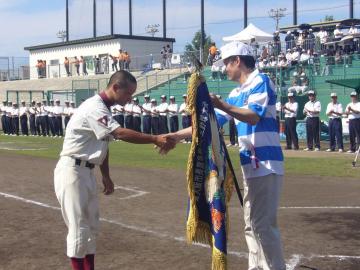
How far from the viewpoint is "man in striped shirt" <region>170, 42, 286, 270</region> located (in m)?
5.81

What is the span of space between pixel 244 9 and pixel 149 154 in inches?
1049

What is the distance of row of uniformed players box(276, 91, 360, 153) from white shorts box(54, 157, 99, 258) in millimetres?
15987

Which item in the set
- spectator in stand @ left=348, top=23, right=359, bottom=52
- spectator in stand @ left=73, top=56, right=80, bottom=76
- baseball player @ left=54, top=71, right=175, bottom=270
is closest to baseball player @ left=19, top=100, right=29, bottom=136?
spectator in stand @ left=73, top=56, right=80, bottom=76

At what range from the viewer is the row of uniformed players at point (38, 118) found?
3409 cm

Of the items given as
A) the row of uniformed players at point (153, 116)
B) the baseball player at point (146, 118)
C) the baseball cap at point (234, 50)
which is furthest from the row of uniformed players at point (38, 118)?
the baseball cap at point (234, 50)

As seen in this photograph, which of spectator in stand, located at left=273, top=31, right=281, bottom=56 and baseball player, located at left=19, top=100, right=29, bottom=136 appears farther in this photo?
baseball player, located at left=19, top=100, right=29, bottom=136

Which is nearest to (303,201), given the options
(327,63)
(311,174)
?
(311,174)

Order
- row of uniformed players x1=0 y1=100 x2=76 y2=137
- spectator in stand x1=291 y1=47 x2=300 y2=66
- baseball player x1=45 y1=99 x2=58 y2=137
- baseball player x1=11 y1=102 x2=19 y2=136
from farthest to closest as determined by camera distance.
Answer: baseball player x1=11 y1=102 x2=19 y2=136
baseball player x1=45 y1=99 x2=58 y2=137
row of uniformed players x1=0 y1=100 x2=76 y2=137
spectator in stand x1=291 y1=47 x2=300 y2=66

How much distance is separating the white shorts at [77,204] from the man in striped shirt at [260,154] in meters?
1.55

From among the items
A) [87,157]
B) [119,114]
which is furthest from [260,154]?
[119,114]

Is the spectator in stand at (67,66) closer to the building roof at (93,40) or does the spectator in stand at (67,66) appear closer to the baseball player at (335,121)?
the building roof at (93,40)

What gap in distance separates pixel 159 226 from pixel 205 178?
350cm

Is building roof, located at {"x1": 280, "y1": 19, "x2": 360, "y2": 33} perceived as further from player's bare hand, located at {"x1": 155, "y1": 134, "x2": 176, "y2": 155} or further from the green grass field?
player's bare hand, located at {"x1": 155, "y1": 134, "x2": 176, "y2": 155}

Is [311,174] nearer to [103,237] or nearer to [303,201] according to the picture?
[303,201]
